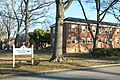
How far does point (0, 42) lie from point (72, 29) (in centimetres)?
2813

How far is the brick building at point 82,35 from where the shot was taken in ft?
199

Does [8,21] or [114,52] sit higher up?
[8,21]

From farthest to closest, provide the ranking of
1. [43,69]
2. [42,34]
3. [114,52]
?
[42,34]
[114,52]
[43,69]

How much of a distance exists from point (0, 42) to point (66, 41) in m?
27.9

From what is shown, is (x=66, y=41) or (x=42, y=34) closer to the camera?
(x=66, y=41)

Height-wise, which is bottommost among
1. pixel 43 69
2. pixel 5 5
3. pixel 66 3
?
pixel 43 69

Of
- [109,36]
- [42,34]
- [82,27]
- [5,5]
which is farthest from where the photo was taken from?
[42,34]

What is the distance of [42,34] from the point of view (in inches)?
3034

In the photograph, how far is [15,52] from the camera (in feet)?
57.1

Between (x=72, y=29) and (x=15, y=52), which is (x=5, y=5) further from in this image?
(x=15, y=52)

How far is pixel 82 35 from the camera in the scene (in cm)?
6359

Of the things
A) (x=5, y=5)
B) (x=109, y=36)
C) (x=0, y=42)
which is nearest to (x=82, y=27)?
(x=109, y=36)

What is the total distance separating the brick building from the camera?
6066 cm

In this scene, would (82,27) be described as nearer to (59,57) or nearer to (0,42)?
(0,42)
